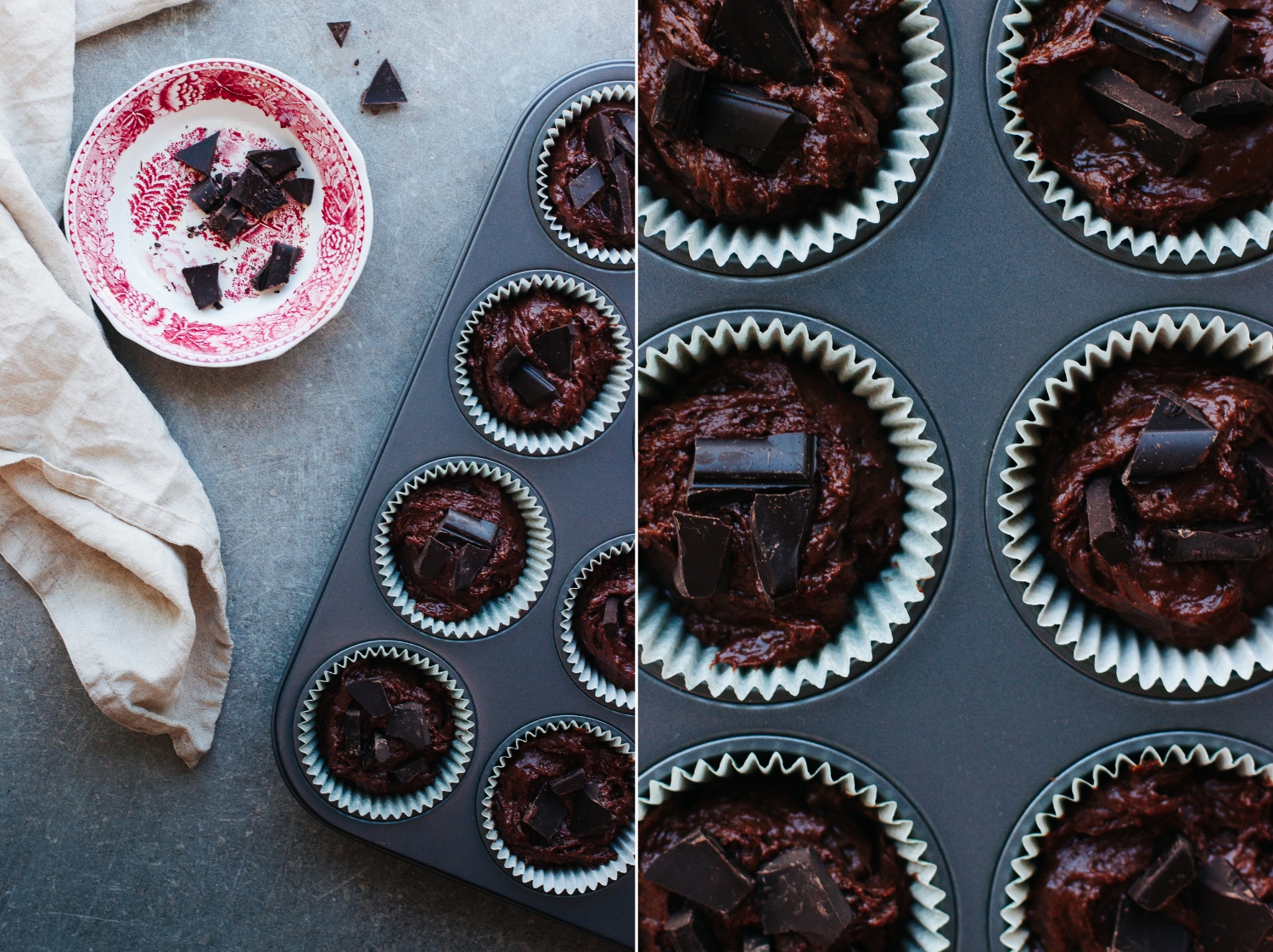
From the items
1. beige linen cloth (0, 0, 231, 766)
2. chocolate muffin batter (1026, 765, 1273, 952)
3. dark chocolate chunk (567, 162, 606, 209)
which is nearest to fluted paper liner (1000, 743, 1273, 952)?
chocolate muffin batter (1026, 765, 1273, 952)

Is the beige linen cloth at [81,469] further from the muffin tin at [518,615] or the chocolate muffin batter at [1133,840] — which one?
the chocolate muffin batter at [1133,840]

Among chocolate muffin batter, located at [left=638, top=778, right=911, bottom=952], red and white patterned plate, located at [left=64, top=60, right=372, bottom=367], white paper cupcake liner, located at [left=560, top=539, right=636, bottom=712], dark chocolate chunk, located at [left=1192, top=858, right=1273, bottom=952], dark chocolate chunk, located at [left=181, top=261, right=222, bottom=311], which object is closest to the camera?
dark chocolate chunk, located at [left=1192, top=858, right=1273, bottom=952]

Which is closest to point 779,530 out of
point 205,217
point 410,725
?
point 410,725

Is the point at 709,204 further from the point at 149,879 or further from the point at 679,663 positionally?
the point at 149,879

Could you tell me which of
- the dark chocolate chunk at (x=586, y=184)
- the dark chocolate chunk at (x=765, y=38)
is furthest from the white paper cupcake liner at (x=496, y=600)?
the dark chocolate chunk at (x=765, y=38)

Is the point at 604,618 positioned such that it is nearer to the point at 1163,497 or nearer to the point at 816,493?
the point at 816,493

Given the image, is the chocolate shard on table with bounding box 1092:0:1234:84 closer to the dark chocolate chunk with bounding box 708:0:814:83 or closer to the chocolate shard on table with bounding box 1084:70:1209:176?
the chocolate shard on table with bounding box 1084:70:1209:176
